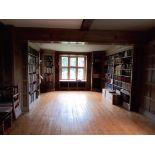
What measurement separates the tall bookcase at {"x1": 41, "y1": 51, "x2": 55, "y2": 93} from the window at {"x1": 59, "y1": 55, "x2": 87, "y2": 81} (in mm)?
621

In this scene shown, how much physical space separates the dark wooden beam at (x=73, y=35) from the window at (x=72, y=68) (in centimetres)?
434

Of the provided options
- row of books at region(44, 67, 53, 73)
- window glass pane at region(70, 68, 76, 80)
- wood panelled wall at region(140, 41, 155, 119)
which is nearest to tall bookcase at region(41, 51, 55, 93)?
row of books at region(44, 67, 53, 73)

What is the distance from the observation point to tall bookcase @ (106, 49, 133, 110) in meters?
4.66

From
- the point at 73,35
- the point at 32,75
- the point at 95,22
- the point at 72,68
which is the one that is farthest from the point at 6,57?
the point at 72,68

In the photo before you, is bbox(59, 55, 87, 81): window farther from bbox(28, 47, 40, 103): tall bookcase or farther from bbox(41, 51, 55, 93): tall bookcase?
bbox(28, 47, 40, 103): tall bookcase

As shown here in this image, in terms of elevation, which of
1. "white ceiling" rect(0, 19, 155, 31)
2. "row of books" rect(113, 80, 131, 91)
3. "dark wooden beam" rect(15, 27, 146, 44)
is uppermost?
"white ceiling" rect(0, 19, 155, 31)

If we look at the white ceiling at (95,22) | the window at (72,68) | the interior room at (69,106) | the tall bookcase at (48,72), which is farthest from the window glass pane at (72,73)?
the white ceiling at (95,22)

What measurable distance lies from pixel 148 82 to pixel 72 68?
5.11 metres

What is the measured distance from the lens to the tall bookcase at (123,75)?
4.66 m

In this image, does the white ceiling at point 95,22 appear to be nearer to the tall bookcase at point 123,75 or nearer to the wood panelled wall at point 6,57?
the wood panelled wall at point 6,57

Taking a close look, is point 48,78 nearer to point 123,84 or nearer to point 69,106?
point 69,106

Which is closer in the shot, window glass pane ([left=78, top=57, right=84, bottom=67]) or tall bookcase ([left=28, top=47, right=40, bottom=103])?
tall bookcase ([left=28, top=47, right=40, bottom=103])

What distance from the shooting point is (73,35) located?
3957mm
